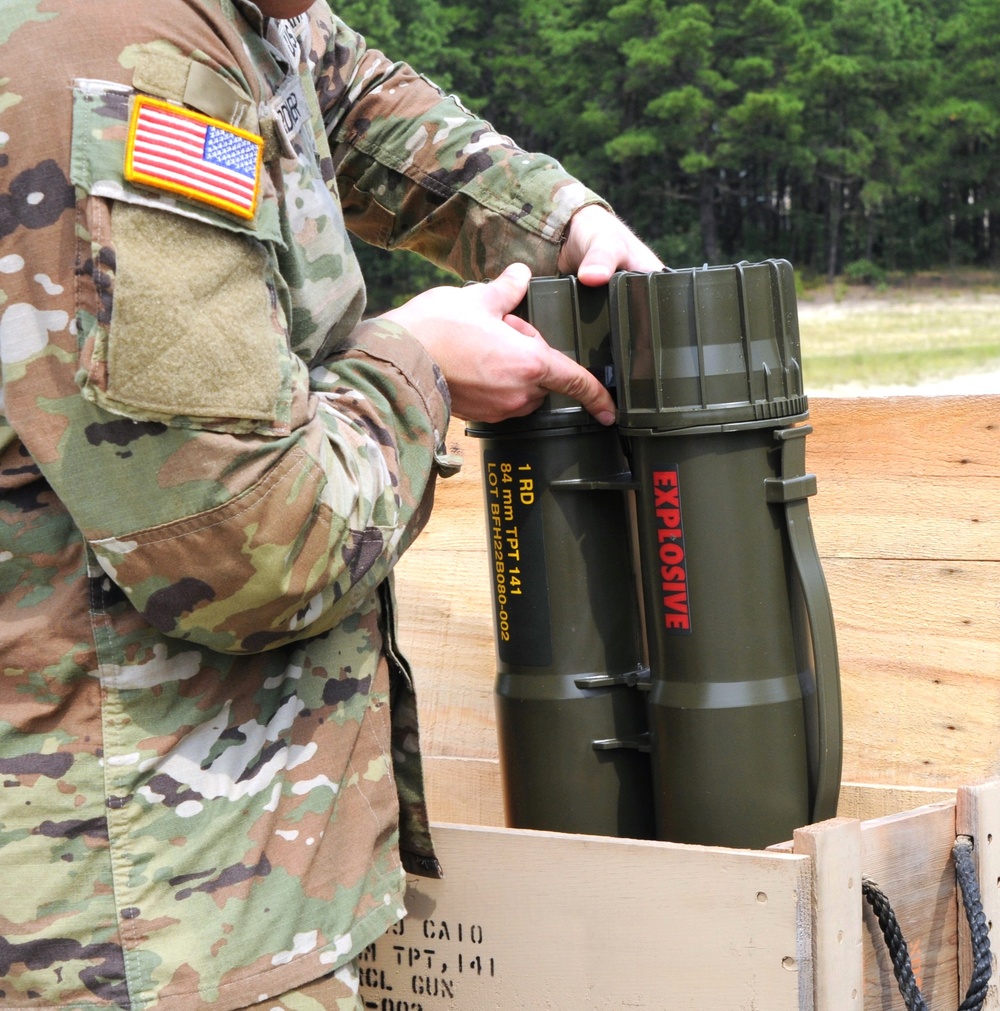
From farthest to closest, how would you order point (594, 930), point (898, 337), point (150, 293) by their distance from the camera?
point (898, 337)
point (594, 930)
point (150, 293)

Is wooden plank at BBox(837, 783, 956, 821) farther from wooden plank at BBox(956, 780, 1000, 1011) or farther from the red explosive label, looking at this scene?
the red explosive label

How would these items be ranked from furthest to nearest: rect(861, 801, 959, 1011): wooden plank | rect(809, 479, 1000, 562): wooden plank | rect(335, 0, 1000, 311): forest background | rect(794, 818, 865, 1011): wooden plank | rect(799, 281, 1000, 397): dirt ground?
1. rect(335, 0, 1000, 311): forest background
2. rect(799, 281, 1000, 397): dirt ground
3. rect(809, 479, 1000, 562): wooden plank
4. rect(861, 801, 959, 1011): wooden plank
5. rect(794, 818, 865, 1011): wooden plank

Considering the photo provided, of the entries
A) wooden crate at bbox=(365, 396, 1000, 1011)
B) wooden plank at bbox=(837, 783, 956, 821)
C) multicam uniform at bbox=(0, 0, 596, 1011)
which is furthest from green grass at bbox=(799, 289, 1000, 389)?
multicam uniform at bbox=(0, 0, 596, 1011)

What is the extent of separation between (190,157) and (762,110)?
131ft

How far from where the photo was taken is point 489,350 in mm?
1331

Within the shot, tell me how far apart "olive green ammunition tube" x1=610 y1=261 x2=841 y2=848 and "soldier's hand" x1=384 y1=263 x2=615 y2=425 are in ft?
0.35

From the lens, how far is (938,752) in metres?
1.92

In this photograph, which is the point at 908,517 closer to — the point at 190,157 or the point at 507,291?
the point at 507,291

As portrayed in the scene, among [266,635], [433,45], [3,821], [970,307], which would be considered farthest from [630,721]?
[433,45]

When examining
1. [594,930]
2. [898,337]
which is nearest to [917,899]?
[594,930]

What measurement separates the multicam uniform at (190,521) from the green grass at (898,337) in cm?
1551

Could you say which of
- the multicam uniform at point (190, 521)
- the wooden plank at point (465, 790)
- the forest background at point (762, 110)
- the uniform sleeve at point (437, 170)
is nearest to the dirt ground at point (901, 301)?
the forest background at point (762, 110)

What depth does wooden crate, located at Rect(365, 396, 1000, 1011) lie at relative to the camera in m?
1.29

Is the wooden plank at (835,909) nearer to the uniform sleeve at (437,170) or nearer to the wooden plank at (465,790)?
the uniform sleeve at (437,170)
